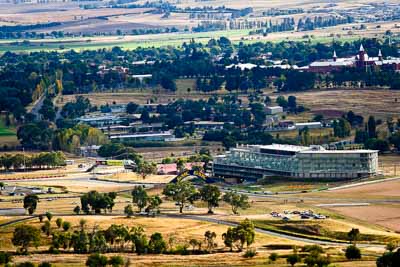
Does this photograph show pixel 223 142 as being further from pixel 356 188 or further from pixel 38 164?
pixel 356 188

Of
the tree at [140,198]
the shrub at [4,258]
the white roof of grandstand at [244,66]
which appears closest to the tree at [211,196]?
the tree at [140,198]

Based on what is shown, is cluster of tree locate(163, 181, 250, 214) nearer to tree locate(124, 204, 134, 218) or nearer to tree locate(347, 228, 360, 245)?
tree locate(124, 204, 134, 218)

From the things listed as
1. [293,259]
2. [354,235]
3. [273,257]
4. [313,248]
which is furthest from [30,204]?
[293,259]

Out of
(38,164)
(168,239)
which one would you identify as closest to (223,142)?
(38,164)

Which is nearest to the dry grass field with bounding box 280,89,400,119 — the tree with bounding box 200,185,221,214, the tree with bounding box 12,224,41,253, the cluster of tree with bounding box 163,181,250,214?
the cluster of tree with bounding box 163,181,250,214

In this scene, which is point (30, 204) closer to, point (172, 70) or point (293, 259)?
point (293, 259)
